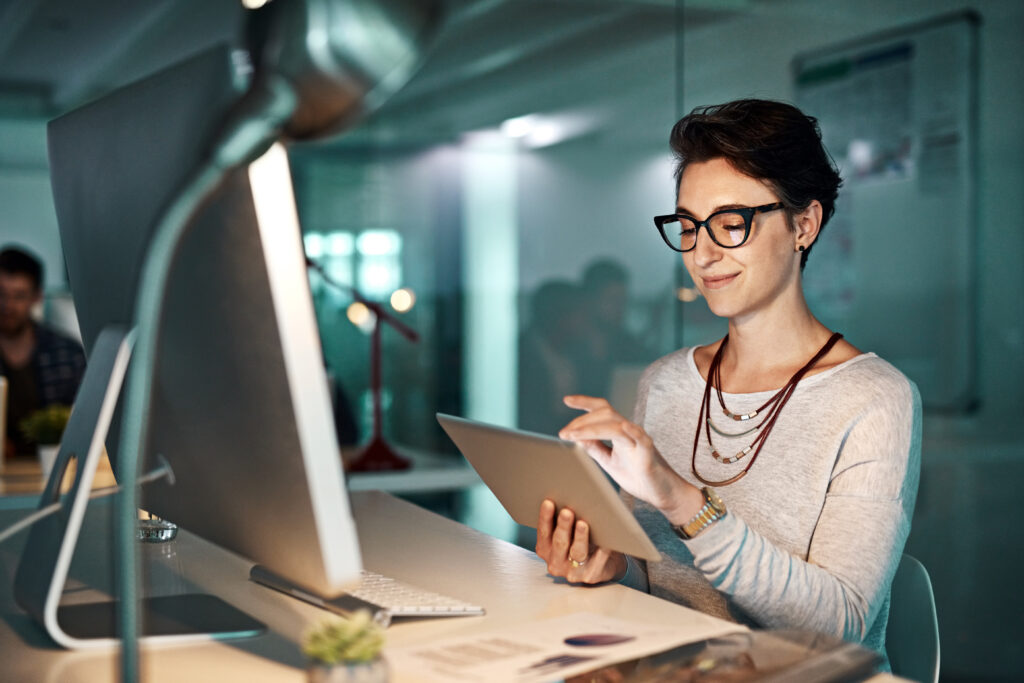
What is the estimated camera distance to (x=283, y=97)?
1.80ft

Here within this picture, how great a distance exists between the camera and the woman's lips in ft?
4.59

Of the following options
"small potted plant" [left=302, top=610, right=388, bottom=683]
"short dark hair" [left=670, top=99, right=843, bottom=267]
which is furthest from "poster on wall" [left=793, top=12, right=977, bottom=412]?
"small potted plant" [left=302, top=610, right=388, bottom=683]

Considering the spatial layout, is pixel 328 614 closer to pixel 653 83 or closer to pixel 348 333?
pixel 348 333

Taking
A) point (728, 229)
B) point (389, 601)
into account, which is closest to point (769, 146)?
point (728, 229)

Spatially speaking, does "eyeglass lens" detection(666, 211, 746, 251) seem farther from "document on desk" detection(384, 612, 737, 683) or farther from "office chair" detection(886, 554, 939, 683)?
"document on desk" detection(384, 612, 737, 683)

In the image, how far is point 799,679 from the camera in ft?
2.43

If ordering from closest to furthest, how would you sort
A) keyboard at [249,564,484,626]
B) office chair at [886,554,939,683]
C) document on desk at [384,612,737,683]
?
document on desk at [384,612,737,683] → keyboard at [249,564,484,626] → office chair at [886,554,939,683]

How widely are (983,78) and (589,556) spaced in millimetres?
2149

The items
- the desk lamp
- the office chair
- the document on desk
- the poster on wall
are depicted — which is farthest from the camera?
the poster on wall

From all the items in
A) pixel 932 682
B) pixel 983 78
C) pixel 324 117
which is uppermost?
pixel 983 78

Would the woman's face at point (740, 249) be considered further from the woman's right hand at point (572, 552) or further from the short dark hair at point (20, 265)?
the short dark hair at point (20, 265)

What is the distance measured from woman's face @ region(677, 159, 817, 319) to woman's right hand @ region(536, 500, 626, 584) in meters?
0.46

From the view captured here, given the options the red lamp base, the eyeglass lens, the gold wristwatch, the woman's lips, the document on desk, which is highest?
the eyeglass lens

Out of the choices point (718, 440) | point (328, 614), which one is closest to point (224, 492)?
point (328, 614)
